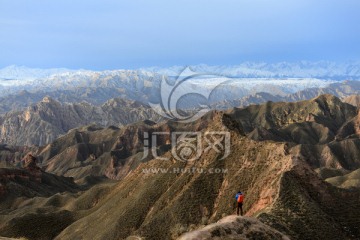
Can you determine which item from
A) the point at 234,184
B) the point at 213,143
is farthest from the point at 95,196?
the point at 234,184

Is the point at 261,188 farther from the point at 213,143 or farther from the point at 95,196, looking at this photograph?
the point at 95,196

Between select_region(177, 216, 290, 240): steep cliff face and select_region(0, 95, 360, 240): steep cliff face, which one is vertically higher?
select_region(177, 216, 290, 240): steep cliff face

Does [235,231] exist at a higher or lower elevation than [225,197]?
higher

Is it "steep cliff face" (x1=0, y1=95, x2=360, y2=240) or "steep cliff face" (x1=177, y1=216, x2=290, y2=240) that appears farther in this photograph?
"steep cliff face" (x1=0, y1=95, x2=360, y2=240)

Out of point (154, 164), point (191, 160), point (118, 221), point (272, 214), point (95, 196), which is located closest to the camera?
point (272, 214)

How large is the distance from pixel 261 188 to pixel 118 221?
3130 cm

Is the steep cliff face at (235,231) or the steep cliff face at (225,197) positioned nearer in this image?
the steep cliff face at (235,231)

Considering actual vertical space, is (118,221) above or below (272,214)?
below

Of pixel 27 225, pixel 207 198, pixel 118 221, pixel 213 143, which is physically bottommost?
pixel 27 225

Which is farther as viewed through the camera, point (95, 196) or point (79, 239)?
point (95, 196)

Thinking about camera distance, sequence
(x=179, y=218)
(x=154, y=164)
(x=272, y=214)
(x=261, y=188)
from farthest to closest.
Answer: (x=154, y=164), (x=179, y=218), (x=261, y=188), (x=272, y=214)

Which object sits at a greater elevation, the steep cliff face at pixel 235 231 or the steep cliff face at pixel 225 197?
the steep cliff face at pixel 235 231

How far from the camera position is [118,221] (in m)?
87.8

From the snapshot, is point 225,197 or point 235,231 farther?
point 225,197
